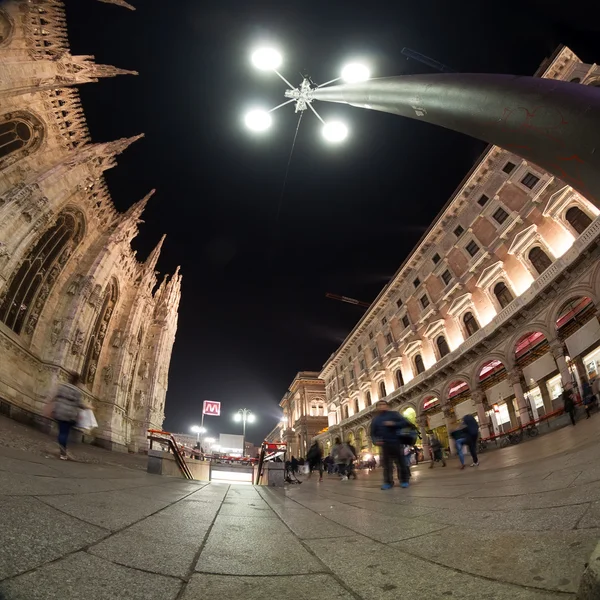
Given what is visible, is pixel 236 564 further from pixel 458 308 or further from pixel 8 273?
pixel 458 308

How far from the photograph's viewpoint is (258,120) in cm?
710

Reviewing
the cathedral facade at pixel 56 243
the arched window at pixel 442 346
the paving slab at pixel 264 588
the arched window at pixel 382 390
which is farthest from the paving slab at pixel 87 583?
the arched window at pixel 382 390

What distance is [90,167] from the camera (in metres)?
21.9

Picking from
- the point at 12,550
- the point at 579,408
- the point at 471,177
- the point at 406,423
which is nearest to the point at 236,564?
the point at 12,550

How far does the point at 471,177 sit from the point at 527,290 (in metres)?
9.95

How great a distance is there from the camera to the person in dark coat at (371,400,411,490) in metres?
6.24

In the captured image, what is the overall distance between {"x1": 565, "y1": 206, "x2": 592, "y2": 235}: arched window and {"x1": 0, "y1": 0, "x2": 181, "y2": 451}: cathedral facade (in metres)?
29.2

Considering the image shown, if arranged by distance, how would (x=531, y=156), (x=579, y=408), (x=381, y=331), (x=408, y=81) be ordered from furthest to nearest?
(x=381, y=331) → (x=579, y=408) → (x=408, y=81) → (x=531, y=156)

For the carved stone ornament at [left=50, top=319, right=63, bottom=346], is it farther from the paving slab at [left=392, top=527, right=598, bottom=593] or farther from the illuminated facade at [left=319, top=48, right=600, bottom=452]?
the illuminated facade at [left=319, top=48, right=600, bottom=452]

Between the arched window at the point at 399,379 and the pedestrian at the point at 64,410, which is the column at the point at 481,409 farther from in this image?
the pedestrian at the point at 64,410

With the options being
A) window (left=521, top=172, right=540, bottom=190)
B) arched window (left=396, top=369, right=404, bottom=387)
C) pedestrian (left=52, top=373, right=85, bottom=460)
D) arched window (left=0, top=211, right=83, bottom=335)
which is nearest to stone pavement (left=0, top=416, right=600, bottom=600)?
pedestrian (left=52, top=373, right=85, bottom=460)

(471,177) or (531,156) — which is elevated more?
(471,177)

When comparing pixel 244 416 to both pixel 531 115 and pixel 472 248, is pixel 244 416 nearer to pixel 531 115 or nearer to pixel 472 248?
pixel 472 248

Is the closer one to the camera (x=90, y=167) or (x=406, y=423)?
(x=406, y=423)
